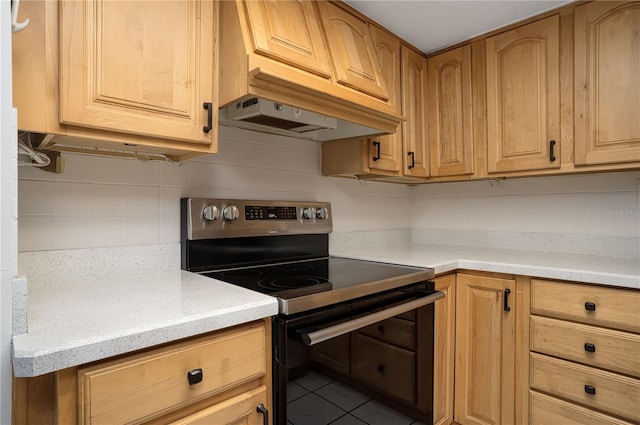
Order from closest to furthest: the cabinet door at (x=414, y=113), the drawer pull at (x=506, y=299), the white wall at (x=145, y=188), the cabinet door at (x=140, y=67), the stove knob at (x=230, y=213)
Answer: the cabinet door at (x=140, y=67) → the white wall at (x=145, y=188) → the stove knob at (x=230, y=213) → the drawer pull at (x=506, y=299) → the cabinet door at (x=414, y=113)

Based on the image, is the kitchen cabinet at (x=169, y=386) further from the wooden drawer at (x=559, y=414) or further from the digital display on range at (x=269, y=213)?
the wooden drawer at (x=559, y=414)

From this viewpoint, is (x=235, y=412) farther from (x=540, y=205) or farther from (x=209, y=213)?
(x=540, y=205)

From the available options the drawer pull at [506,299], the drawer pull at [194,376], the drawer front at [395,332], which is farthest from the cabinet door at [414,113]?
the drawer pull at [194,376]

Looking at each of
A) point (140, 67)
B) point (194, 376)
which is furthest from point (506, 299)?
point (140, 67)

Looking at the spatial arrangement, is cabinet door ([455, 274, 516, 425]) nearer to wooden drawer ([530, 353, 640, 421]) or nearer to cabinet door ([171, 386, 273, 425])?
wooden drawer ([530, 353, 640, 421])

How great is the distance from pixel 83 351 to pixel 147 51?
0.82 meters

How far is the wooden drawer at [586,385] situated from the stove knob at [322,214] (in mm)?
1121

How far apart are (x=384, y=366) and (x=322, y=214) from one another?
820mm

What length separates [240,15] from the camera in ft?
3.85

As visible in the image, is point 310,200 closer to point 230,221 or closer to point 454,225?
point 230,221

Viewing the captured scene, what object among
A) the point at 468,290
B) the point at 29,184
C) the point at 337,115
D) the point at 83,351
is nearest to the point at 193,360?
the point at 83,351

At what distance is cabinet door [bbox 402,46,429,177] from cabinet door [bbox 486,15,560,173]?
362 mm

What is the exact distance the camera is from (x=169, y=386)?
2.56ft

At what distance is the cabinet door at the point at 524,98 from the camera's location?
1732 millimetres
